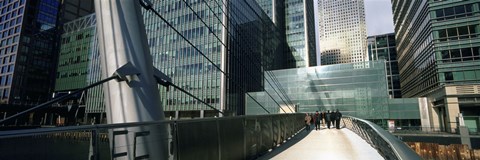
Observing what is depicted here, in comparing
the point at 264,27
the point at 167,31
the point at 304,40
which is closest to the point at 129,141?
the point at 167,31

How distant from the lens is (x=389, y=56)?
382 ft

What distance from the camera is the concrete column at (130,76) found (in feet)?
13.1

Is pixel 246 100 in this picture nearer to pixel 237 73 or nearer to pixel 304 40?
pixel 237 73

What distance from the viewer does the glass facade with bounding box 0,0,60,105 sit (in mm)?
85562

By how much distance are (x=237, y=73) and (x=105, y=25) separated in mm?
61245

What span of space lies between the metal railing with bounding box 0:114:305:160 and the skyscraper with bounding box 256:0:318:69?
95.5 metres

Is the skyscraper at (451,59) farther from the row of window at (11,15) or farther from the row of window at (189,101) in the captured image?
the row of window at (11,15)

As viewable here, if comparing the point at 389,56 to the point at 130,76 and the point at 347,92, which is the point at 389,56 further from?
the point at 130,76

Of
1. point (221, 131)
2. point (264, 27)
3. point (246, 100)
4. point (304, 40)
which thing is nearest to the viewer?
point (221, 131)

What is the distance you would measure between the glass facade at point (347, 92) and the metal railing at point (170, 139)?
42381 millimetres

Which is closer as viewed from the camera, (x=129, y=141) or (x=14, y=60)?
(x=129, y=141)

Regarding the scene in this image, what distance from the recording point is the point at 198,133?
5.16 m

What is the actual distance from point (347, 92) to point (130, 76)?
174 ft

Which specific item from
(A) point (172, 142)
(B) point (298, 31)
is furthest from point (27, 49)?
(A) point (172, 142)
